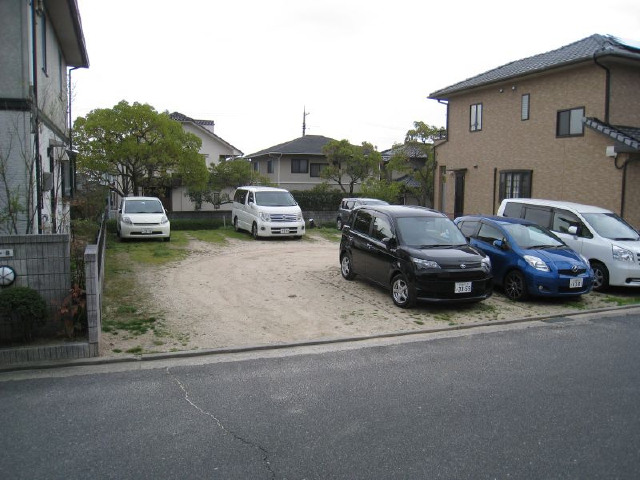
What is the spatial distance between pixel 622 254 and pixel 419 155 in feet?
66.3

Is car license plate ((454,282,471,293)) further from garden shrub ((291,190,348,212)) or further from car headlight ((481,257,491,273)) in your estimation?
garden shrub ((291,190,348,212))

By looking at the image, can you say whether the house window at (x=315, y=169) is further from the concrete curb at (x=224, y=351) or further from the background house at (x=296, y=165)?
the concrete curb at (x=224, y=351)

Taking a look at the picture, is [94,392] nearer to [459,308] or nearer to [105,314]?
[105,314]

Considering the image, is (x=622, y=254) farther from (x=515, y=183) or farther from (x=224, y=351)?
(x=515, y=183)

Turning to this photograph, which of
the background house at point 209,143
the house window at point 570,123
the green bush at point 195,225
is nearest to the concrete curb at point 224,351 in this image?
the house window at point 570,123

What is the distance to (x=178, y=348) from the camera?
21.6 feet

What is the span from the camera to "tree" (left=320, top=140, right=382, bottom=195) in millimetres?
30641

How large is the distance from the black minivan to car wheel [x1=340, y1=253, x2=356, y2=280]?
0.9 inches

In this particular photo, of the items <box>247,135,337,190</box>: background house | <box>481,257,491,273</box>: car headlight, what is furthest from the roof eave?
<box>247,135,337,190</box>: background house

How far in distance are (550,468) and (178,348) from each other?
4.48 meters

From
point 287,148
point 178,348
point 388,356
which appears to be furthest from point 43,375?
point 287,148

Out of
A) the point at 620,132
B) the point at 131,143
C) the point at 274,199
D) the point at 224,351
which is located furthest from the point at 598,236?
the point at 131,143

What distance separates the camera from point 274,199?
63.5ft

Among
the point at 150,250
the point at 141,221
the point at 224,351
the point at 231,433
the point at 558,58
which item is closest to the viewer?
the point at 231,433
